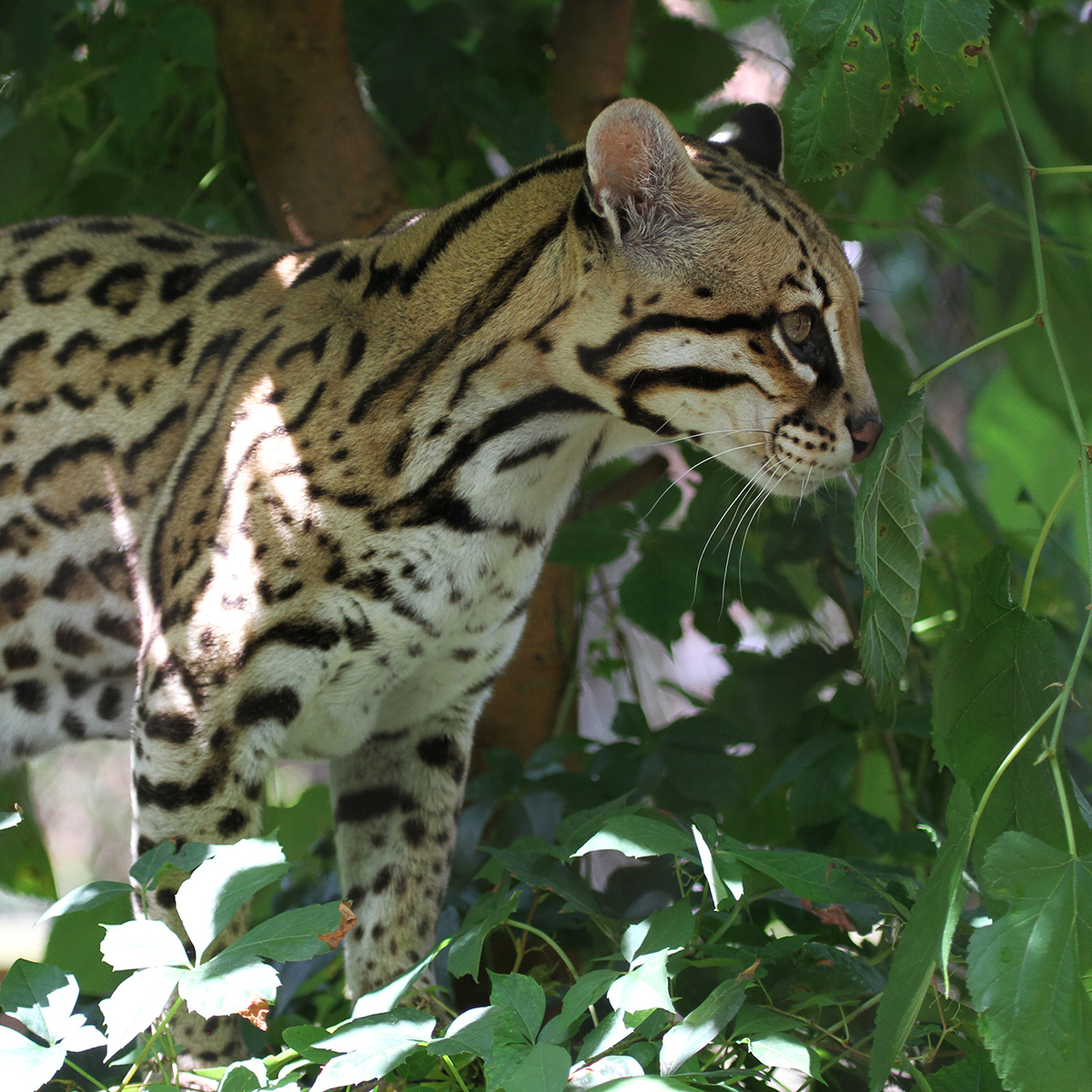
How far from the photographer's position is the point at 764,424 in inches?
82.5

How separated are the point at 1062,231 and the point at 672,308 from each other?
1.71 m

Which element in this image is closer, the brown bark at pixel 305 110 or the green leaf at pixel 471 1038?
the green leaf at pixel 471 1038

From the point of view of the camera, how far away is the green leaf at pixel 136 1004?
1.38 meters

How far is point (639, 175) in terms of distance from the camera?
81.5 inches

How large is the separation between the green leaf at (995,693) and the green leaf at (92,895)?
1.22m

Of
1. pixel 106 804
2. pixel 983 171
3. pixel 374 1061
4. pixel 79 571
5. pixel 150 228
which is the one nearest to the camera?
pixel 374 1061

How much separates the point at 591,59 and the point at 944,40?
1851 millimetres

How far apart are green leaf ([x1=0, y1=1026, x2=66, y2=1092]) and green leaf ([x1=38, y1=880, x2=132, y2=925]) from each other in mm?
270

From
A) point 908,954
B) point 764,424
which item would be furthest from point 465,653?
point 908,954

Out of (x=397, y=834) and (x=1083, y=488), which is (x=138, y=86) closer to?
(x=397, y=834)

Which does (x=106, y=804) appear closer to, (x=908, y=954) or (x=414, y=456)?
(x=414, y=456)

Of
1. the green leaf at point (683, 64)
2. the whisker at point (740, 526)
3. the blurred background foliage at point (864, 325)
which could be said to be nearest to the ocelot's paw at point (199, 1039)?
the blurred background foliage at point (864, 325)

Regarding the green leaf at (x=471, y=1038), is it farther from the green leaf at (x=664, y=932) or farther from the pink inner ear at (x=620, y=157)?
the pink inner ear at (x=620, y=157)

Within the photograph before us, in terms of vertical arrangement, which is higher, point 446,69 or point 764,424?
point 446,69
